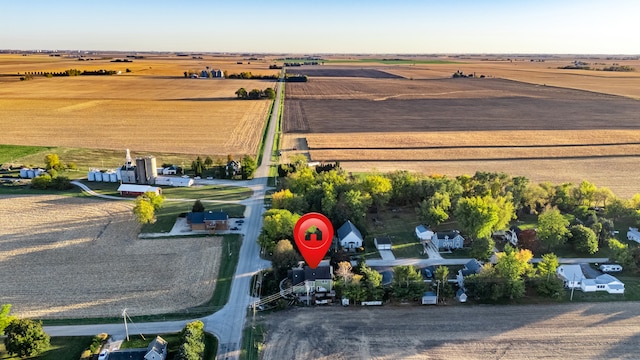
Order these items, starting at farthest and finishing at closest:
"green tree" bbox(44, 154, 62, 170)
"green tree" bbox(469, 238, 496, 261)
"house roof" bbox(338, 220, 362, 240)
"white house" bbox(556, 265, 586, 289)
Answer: "green tree" bbox(44, 154, 62, 170) < "house roof" bbox(338, 220, 362, 240) < "green tree" bbox(469, 238, 496, 261) < "white house" bbox(556, 265, 586, 289)

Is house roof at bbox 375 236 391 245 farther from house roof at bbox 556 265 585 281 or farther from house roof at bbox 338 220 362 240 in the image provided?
house roof at bbox 556 265 585 281

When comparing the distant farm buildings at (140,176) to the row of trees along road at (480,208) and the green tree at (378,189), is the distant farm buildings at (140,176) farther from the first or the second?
the green tree at (378,189)

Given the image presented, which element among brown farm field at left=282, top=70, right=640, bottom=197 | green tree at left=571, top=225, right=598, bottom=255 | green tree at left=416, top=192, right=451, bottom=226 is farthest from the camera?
brown farm field at left=282, top=70, right=640, bottom=197

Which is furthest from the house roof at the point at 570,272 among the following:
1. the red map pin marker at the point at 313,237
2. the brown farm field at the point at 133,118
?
the brown farm field at the point at 133,118

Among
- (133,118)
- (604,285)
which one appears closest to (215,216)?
(604,285)

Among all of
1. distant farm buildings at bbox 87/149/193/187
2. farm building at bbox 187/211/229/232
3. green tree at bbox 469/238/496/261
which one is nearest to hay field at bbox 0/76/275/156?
distant farm buildings at bbox 87/149/193/187

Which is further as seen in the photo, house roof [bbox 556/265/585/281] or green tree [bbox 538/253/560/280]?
house roof [bbox 556/265/585/281]

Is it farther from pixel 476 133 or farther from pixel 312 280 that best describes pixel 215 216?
pixel 476 133
